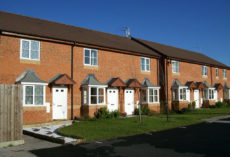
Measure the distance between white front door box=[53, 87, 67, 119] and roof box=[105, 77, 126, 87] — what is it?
3977mm

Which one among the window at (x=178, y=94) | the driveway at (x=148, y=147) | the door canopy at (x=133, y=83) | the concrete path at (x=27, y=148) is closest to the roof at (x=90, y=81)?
the door canopy at (x=133, y=83)

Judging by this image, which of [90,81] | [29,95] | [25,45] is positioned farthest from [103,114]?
[25,45]

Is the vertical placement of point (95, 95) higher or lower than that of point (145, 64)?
lower

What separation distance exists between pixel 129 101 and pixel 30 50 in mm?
9654

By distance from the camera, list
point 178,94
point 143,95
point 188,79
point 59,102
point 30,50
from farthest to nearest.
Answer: point 188,79 → point 178,94 → point 143,95 → point 59,102 → point 30,50

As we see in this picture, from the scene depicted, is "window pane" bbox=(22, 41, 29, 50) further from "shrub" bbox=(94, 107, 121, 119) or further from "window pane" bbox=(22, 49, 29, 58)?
"shrub" bbox=(94, 107, 121, 119)

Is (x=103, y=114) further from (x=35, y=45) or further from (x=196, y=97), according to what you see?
(x=196, y=97)

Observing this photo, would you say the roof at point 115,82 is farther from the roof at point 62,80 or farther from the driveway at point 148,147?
the driveway at point 148,147

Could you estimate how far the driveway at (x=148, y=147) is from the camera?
784cm

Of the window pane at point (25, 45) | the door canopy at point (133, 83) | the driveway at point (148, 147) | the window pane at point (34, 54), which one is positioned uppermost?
the window pane at point (25, 45)

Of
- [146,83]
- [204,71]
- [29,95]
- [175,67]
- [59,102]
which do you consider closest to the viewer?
[29,95]

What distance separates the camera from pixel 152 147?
8742 mm

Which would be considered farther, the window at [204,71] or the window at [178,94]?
the window at [204,71]

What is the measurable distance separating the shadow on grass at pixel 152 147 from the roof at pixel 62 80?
23.3 feet
